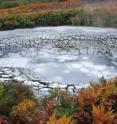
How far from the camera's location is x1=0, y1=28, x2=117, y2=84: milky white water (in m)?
12.2

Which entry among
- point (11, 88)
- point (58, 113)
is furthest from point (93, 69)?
point (58, 113)

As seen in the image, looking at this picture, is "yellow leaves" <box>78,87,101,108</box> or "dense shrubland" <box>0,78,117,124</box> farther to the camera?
"yellow leaves" <box>78,87,101,108</box>

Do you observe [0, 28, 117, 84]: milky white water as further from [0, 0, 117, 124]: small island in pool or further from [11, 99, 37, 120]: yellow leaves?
[11, 99, 37, 120]: yellow leaves

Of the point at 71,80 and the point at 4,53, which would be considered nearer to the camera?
the point at 71,80

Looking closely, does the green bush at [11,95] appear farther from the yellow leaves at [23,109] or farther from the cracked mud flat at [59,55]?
the cracked mud flat at [59,55]

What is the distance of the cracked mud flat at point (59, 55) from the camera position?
12312 millimetres

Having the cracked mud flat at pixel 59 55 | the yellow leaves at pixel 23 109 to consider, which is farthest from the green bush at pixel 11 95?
the cracked mud flat at pixel 59 55

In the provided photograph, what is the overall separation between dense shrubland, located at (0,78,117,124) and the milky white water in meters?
3.67

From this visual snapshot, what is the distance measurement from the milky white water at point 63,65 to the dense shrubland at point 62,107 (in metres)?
3.67

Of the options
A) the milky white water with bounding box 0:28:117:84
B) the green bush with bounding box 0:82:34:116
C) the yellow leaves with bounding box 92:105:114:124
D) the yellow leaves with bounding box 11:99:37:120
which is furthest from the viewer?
the milky white water with bounding box 0:28:117:84

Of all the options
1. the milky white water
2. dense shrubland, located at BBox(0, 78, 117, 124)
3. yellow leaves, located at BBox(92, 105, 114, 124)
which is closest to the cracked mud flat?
the milky white water

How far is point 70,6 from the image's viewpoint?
24.5 metres

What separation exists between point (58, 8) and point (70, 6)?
2.92ft

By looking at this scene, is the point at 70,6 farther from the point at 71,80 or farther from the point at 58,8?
the point at 71,80
